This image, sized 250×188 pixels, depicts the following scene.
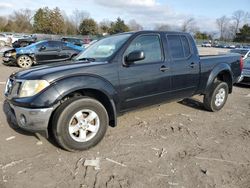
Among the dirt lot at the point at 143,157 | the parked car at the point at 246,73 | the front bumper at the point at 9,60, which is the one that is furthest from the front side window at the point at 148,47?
the front bumper at the point at 9,60

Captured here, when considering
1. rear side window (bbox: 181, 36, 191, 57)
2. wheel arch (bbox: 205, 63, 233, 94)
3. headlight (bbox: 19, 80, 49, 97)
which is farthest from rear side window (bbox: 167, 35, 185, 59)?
headlight (bbox: 19, 80, 49, 97)

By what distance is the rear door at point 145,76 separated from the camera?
455 centimetres

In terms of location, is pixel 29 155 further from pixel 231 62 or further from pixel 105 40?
pixel 231 62

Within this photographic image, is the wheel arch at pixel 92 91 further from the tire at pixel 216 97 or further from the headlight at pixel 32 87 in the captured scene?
the tire at pixel 216 97

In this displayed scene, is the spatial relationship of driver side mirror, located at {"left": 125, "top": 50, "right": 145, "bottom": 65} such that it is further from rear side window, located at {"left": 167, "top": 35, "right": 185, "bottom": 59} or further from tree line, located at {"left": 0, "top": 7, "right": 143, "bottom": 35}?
tree line, located at {"left": 0, "top": 7, "right": 143, "bottom": 35}

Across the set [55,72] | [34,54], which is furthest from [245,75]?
[34,54]

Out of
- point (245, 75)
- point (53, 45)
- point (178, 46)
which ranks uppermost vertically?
point (53, 45)

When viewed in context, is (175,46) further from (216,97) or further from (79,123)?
(79,123)

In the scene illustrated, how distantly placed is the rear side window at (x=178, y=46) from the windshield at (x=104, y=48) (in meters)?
1.00

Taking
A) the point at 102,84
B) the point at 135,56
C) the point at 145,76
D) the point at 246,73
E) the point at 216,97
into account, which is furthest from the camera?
the point at 246,73

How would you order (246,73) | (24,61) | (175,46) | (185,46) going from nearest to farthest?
(175,46) < (185,46) < (246,73) < (24,61)

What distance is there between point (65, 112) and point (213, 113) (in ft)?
12.8

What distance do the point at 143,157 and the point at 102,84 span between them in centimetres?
125

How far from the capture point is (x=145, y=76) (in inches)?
187
